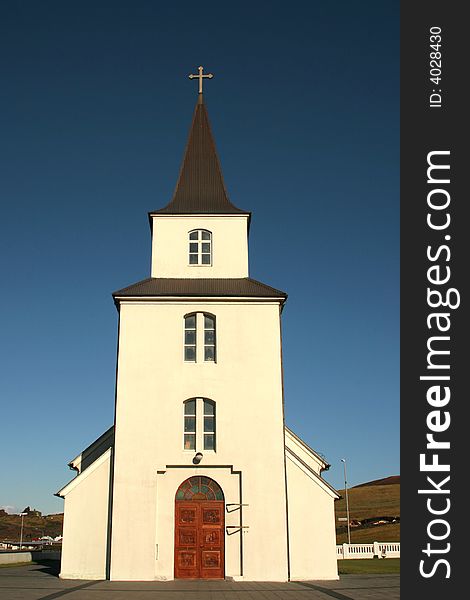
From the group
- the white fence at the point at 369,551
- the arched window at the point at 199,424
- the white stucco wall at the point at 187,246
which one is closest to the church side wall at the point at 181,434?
the arched window at the point at 199,424

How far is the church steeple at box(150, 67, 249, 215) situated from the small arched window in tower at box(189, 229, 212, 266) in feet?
3.22

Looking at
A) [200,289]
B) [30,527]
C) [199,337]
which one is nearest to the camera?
[199,337]

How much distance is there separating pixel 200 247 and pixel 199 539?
12.0 metres

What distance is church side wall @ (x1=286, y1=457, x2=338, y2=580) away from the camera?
24.9 meters

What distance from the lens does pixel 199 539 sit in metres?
24.7

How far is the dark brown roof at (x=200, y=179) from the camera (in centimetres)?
3016

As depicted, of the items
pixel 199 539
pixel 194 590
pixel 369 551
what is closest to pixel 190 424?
pixel 199 539

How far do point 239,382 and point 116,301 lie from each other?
5.94 m

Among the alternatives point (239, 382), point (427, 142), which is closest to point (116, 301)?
point (239, 382)

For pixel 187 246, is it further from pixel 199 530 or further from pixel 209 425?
pixel 199 530

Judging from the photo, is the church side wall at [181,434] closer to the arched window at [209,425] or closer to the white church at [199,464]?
the white church at [199,464]

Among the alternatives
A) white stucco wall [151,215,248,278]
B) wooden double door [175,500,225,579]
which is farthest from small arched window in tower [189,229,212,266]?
wooden double door [175,500,225,579]

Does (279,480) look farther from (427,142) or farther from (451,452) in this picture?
(427,142)

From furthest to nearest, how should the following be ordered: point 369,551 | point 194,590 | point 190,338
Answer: point 369,551
point 190,338
point 194,590
